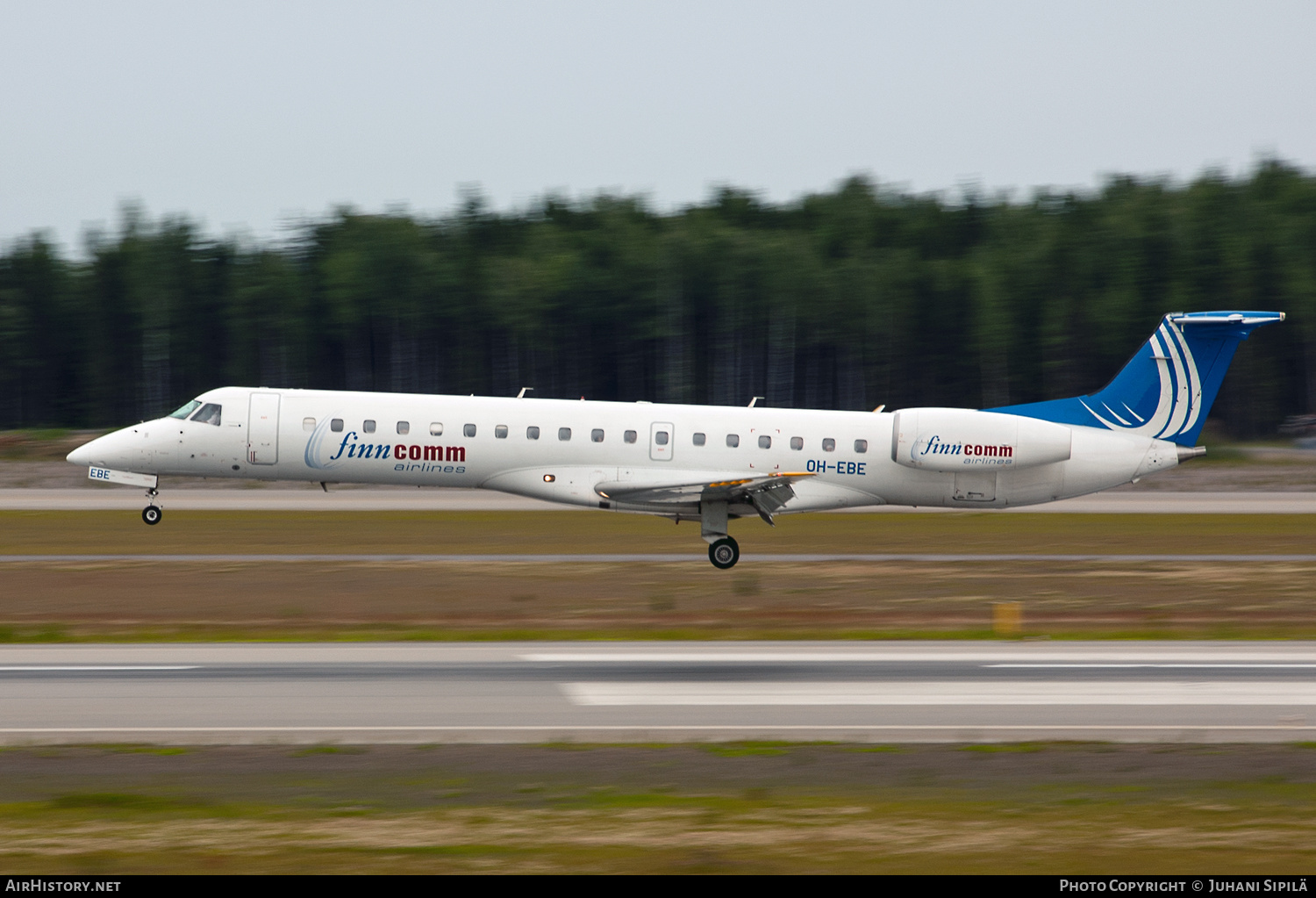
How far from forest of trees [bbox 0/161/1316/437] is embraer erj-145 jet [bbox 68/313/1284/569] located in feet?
157

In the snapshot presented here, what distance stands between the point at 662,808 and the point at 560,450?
17241 mm

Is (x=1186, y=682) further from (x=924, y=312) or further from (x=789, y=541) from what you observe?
(x=924, y=312)

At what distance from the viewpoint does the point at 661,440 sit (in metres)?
27.8

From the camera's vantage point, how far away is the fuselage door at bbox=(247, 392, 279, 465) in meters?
27.5

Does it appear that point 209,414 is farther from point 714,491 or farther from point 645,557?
point 714,491

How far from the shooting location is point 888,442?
28.3m

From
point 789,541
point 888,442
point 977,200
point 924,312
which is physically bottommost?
point 789,541

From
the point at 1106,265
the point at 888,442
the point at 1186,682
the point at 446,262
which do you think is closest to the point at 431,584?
the point at 888,442

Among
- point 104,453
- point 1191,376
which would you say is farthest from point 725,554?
point 104,453

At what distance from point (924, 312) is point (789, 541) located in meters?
50.5

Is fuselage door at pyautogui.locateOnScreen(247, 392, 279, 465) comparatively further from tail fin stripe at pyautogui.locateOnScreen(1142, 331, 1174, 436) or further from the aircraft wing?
tail fin stripe at pyautogui.locateOnScreen(1142, 331, 1174, 436)

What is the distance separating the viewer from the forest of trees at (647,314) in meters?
76.8

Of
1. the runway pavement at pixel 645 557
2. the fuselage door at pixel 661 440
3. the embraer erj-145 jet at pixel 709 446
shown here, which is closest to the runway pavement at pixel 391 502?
the runway pavement at pixel 645 557

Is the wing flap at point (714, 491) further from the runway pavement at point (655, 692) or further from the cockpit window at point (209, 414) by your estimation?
the cockpit window at point (209, 414)
